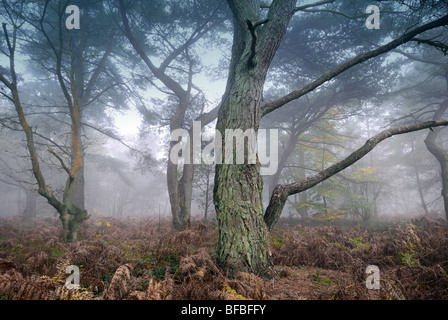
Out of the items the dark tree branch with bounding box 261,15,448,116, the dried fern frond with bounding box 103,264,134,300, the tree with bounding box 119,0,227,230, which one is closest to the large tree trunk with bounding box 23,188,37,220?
the tree with bounding box 119,0,227,230

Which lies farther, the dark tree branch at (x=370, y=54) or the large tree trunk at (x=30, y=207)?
the large tree trunk at (x=30, y=207)

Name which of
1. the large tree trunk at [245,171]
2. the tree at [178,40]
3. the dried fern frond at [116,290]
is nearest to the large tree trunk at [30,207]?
the tree at [178,40]

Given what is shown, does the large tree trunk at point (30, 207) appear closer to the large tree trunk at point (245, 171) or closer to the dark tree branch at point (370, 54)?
the large tree trunk at point (245, 171)

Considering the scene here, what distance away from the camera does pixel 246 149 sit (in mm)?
3309

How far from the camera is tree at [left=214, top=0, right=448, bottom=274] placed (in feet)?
10.0

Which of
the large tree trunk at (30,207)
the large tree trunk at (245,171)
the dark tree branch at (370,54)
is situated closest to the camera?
the large tree trunk at (245,171)

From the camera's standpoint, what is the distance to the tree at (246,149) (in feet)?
10.0

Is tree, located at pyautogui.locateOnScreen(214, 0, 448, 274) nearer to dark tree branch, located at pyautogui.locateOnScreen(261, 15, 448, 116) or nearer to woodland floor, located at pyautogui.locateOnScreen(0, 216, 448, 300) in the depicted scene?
dark tree branch, located at pyautogui.locateOnScreen(261, 15, 448, 116)

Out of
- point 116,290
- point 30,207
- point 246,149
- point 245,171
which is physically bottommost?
point 30,207

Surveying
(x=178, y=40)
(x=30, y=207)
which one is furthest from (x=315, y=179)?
A: (x=30, y=207)

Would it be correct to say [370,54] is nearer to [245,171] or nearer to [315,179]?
[315,179]
